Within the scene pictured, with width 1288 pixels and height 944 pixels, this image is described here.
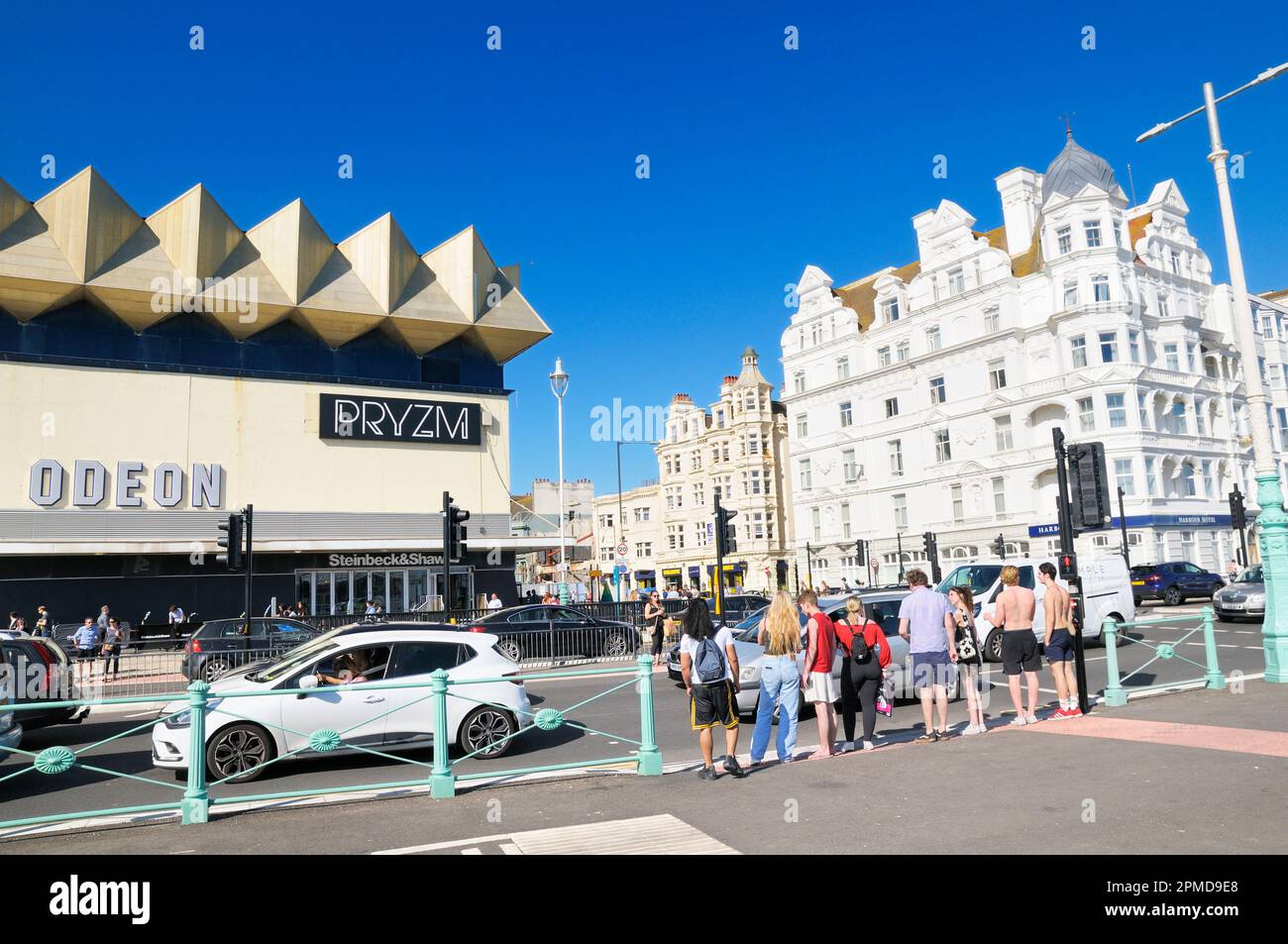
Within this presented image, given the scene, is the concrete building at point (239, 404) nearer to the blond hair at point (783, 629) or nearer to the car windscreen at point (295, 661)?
the car windscreen at point (295, 661)

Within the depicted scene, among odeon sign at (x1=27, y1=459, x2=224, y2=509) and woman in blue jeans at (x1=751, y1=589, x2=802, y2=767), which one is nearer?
woman in blue jeans at (x1=751, y1=589, x2=802, y2=767)

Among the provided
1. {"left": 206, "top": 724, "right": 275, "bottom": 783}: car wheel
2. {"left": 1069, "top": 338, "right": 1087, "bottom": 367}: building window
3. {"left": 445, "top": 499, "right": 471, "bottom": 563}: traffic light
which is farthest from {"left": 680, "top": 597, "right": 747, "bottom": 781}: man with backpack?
{"left": 1069, "top": 338, "right": 1087, "bottom": 367}: building window

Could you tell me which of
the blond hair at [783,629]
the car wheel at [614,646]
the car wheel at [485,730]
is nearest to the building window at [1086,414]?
the car wheel at [614,646]

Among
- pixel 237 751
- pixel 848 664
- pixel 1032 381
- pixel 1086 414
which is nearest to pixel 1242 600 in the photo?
pixel 848 664

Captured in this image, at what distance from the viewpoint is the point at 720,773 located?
8.06 meters

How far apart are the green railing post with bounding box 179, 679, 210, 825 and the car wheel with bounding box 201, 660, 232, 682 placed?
11801 millimetres

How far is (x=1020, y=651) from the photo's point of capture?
10008 mm

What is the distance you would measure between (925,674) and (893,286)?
154 feet

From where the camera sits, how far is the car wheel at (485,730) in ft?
31.8

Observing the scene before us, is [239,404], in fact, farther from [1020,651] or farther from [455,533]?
[1020,651]

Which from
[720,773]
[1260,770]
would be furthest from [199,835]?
[1260,770]

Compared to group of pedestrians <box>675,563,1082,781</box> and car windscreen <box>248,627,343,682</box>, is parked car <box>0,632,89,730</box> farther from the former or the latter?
group of pedestrians <box>675,563,1082,781</box>

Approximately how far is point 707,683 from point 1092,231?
1721 inches

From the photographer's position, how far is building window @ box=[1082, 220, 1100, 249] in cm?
4283
